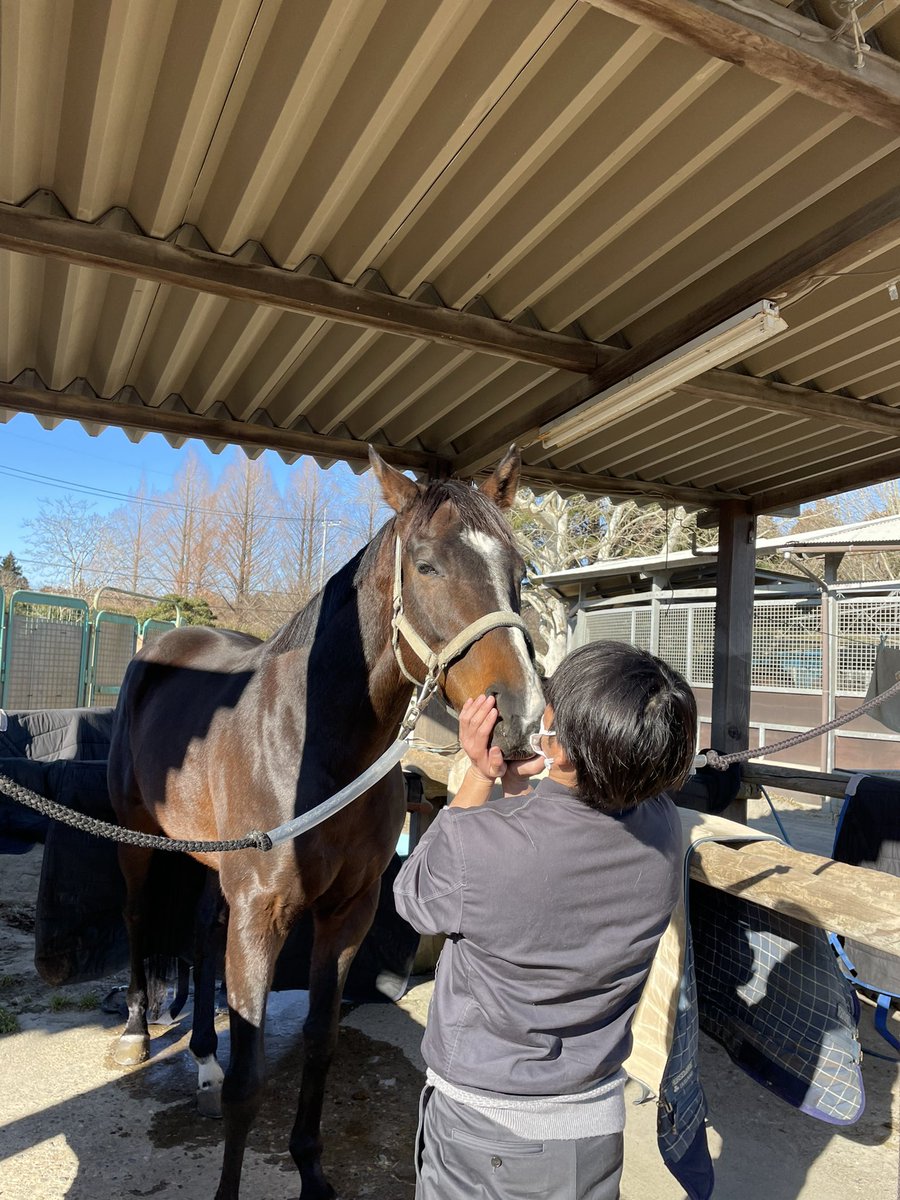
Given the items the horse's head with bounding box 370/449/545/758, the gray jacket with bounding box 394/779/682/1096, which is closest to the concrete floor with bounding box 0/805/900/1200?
the gray jacket with bounding box 394/779/682/1096

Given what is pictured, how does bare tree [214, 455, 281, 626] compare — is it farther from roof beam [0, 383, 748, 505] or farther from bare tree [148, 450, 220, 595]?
roof beam [0, 383, 748, 505]

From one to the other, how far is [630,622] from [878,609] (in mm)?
4210

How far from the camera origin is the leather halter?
5.64ft

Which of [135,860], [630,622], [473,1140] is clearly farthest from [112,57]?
[630,622]

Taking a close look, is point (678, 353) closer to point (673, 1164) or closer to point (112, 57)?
point (112, 57)

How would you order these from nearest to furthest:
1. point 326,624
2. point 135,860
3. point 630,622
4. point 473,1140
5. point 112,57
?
point 473,1140
point 112,57
point 326,624
point 135,860
point 630,622

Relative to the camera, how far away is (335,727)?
2.20 m

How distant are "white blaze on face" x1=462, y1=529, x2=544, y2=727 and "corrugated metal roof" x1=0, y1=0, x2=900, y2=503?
1169mm

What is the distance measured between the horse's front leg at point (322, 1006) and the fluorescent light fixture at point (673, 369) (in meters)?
2.21

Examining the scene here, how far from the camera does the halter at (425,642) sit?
1.72m

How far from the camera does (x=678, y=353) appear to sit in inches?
118

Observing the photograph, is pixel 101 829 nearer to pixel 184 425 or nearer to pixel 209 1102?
pixel 209 1102

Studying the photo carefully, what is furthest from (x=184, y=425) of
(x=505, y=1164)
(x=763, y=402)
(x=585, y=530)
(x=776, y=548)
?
(x=585, y=530)

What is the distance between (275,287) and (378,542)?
1253 mm
